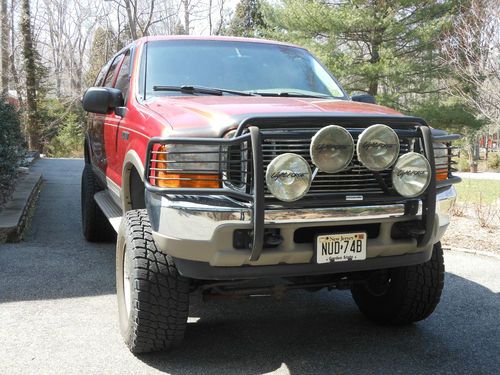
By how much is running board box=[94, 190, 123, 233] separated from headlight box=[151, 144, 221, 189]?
1.18 metres

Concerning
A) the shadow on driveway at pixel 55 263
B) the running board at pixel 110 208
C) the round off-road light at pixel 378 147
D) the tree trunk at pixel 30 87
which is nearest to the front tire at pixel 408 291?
the round off-road light at pixel 378 147

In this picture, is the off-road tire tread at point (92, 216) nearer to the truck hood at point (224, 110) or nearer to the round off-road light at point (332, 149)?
the truck hood at point (224, 110)

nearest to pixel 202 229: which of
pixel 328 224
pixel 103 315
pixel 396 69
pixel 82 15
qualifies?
pixel 328 224

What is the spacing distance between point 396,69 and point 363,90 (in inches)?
89.4

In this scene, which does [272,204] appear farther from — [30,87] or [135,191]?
[30,87]

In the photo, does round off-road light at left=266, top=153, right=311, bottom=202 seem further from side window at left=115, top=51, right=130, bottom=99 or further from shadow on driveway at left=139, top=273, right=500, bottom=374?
side window at left=115, top=51, right=130, bottom=99

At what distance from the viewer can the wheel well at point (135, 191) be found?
370 cm

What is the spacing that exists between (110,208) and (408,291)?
2.56 m

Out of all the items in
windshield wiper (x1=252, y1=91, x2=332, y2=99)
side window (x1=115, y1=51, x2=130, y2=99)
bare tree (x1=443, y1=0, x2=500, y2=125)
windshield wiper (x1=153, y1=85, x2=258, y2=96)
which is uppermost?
bare tree (x1=443, y1=0, x2=500, y2=125)

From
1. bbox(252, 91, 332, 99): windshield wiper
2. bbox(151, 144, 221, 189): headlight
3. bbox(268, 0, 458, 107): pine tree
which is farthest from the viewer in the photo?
bbox(268, 0, 458, 107): pine tree

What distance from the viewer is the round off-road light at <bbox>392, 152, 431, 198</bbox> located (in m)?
2.87

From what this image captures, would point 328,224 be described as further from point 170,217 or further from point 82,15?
point 82,15

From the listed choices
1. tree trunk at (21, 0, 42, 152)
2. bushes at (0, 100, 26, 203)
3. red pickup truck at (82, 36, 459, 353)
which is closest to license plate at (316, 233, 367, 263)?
red pickup truck at (82, 36, 459, 353)

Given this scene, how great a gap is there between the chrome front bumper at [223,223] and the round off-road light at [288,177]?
3.8 inches
